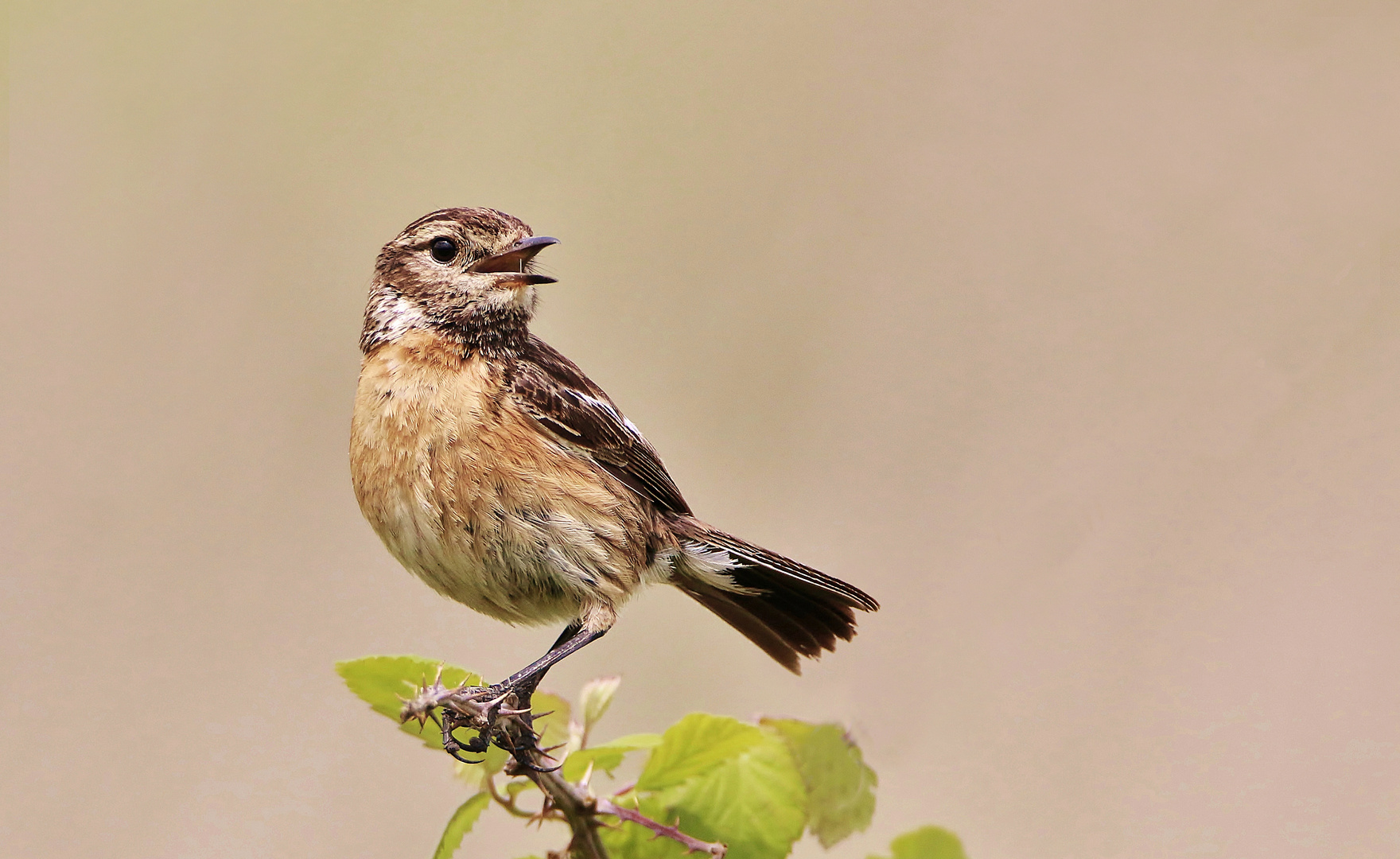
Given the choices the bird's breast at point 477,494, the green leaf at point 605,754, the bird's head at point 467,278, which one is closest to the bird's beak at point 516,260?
the bird's head at point 467,278

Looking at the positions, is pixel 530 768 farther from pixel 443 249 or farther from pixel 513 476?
pixel 443 249

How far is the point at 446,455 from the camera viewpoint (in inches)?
90.5

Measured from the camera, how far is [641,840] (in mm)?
1539

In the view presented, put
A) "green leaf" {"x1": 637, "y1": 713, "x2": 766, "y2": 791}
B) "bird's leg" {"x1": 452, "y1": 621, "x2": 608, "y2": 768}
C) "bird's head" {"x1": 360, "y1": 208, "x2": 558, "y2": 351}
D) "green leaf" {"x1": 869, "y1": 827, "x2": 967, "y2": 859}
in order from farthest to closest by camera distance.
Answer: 1. "bird's head" {"x1": 360, "y1": 208, "x2": 558, "y2": 351}
2. "bird's leg" {"x1": 452, "y1": 621, "x2": 608, "y2": 768}
3. "green leaf" {"x1": 637, "y1": 713, "x2": 766, "y2": 791}
4. "green leaf" {"x1": 869, "y1": 827, "x2": 967, "y2": 859}

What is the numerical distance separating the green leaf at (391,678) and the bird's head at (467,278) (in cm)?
106

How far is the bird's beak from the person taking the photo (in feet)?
7.80

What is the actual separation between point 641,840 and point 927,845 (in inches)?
15.5

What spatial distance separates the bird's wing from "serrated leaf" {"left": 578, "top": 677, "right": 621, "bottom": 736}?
838mm

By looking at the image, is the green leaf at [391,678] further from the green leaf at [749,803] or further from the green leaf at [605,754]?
the green leaf at [749,803]

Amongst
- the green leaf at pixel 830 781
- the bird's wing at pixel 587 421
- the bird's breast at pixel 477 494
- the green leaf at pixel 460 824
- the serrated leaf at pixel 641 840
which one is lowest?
the green leaf at pixel 460 824

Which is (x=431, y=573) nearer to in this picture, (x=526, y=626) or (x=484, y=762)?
(x=526, y=626)

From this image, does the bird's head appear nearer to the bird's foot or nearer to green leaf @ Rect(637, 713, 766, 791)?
the bird's foot

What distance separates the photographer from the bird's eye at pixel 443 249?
8.29 feet

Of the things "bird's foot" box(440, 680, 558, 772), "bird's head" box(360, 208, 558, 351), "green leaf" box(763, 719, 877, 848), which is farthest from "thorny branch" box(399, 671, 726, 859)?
"bird's head" box(360, 208, 558, 351)
